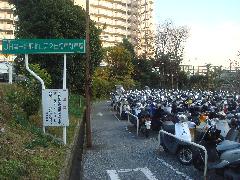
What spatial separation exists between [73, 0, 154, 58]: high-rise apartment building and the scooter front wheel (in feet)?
232

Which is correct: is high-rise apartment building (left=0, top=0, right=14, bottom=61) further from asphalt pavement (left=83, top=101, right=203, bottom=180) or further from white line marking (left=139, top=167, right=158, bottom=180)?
white line marking (left=139, top=167, right=158, bottom=180)

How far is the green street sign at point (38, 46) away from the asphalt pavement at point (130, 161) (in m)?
3.28

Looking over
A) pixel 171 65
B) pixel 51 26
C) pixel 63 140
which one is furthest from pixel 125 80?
pixel 63 140

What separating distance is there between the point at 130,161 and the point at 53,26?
1322cm

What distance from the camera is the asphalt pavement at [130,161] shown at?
33.6 ft

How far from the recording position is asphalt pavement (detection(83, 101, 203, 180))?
10234 mm

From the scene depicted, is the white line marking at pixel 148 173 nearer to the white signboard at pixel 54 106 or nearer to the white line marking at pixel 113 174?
the white line marking at pixel 113 174

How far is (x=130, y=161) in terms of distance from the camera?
12.0 m

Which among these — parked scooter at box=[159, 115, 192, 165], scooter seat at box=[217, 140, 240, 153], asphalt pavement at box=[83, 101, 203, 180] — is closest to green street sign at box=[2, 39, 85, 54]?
asphalt pavement at box=[83, 101, 203, 180]

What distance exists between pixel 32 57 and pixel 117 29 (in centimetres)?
6751

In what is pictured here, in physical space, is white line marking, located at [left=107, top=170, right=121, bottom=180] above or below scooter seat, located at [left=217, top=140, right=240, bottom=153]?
below

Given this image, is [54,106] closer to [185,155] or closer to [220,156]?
[185,155]

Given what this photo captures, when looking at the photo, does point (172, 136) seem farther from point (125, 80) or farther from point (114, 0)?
point (114, 0)

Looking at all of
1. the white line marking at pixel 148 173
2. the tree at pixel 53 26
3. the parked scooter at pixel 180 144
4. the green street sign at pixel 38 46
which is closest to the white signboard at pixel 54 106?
the green street sign at pixel 38 46
